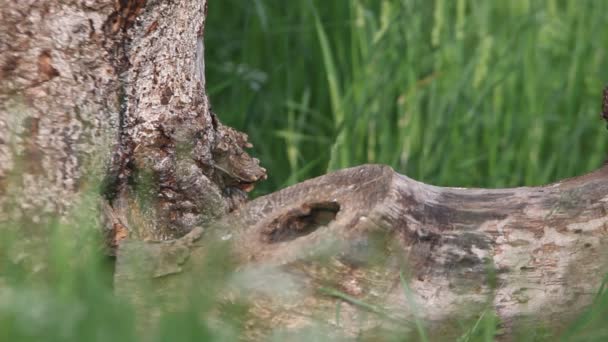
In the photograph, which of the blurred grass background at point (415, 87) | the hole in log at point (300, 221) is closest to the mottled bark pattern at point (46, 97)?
the hole in log at point (300, 221)

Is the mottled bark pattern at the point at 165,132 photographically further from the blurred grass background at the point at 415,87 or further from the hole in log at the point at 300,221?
the blurred grass background at the point at 415,87

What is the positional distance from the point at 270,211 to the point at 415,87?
5.58 feet

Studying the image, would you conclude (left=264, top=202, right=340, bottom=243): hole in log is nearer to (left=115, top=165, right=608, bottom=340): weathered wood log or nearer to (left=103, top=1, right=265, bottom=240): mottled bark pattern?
(left=115, top=165, right=608, bottom=340): weathered wood log

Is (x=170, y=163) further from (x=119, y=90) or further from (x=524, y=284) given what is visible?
(x=524, y=284)

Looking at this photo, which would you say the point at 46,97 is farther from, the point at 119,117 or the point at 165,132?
the point at 165,132

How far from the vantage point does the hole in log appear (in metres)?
1.88

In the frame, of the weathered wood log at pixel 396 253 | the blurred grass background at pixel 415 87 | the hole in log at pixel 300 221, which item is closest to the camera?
the weathered wood log at pixel 396 253

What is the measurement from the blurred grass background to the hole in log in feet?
4.47

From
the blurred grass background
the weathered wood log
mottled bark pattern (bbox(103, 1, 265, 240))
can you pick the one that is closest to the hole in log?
the weathered wood log

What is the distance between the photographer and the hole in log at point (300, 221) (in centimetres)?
188

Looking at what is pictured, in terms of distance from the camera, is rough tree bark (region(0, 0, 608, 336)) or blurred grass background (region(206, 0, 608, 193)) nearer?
rough tree bark (region(0, 0, 608, 336))

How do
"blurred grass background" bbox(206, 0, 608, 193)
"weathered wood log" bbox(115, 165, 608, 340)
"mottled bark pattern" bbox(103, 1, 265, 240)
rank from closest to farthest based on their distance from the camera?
"weathered wood log" bbox(115, 165, 608, 340) → "mottled bark pattern" bbox(103, 1, 265, 240) → "blurred grass background" bbox(206, 0, 608, 193)

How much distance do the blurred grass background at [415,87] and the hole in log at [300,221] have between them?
4.47ft

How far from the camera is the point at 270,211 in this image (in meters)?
1.93
